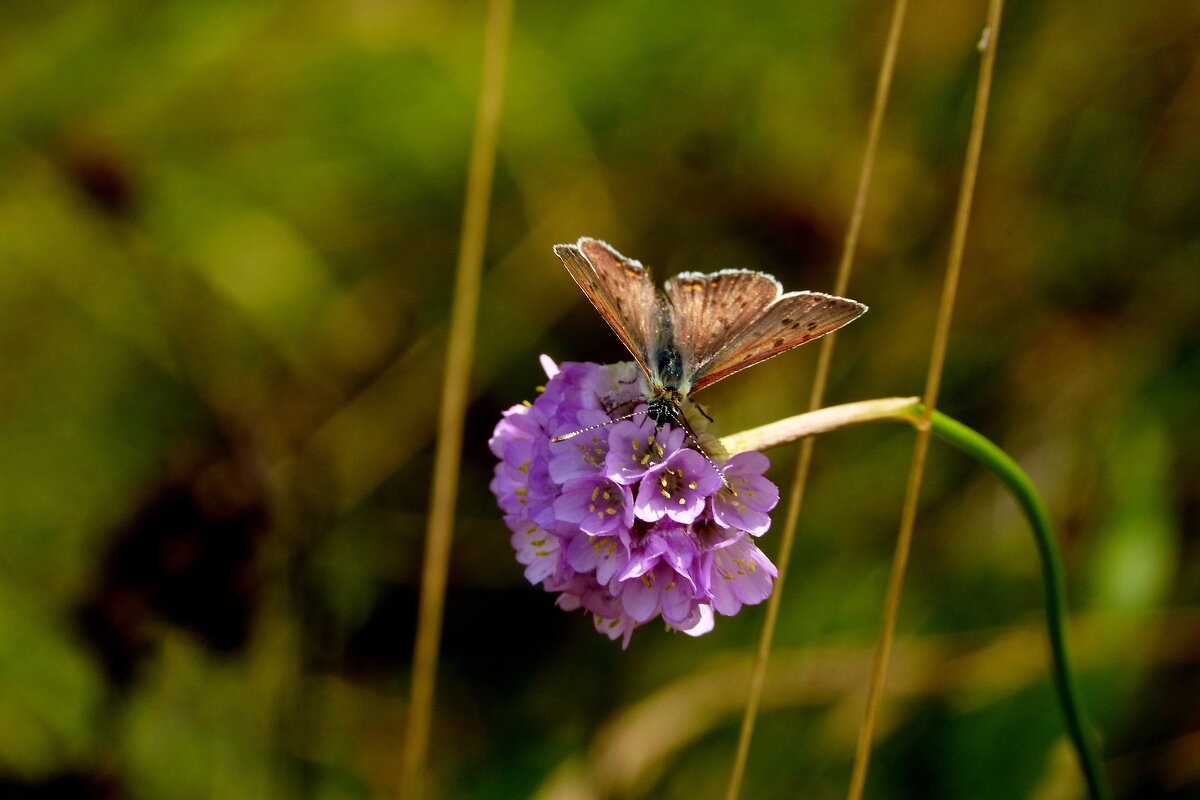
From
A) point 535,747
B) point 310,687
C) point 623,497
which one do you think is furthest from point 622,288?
point 310,687

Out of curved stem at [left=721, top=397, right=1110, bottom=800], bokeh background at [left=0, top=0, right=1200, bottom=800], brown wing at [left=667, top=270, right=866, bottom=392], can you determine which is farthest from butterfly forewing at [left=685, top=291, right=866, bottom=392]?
bokeh background at [left=0, top=0, right=1200, bottom=800]

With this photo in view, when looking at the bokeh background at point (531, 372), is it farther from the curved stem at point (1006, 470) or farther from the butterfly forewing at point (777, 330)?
the butterfly forewing at point (777, 330)

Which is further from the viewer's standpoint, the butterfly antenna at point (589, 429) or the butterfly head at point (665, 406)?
the butterfly head at point (665, 406)

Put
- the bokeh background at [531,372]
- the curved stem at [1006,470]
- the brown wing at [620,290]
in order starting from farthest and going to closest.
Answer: the bokeh background at [531,372] → the brown wing at [620,290] → the curved stem at [1006,470]

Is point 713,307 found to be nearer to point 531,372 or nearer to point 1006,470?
point 1006,470

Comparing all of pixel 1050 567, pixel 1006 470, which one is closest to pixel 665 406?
pixel 1006 470

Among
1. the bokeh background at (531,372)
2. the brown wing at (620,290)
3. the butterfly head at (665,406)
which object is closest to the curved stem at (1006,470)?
the butterfly head at (665,406)

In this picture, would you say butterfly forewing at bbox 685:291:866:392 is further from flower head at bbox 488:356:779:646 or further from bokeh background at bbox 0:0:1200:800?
bokeh background at bbox 0:0:1200:800
